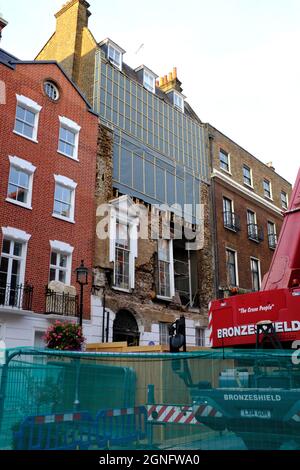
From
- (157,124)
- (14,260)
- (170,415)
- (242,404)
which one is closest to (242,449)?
(242,404)

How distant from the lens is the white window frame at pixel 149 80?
2509 cm

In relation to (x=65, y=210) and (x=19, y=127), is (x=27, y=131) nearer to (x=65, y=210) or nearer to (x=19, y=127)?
(x=19, y=127)

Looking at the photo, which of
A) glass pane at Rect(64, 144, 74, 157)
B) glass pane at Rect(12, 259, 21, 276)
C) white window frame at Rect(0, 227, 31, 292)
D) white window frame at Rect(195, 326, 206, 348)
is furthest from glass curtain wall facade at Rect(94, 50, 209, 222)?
glass pane at Rect(12, 259, 21, 276)

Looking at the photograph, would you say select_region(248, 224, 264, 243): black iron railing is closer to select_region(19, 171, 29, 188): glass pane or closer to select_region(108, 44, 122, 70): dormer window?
select_region(108, 44, 122, 70): dormer window

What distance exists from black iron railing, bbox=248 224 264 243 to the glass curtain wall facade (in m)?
4.95

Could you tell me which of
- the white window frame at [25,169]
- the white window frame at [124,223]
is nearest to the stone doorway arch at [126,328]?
the white window frame at [124,223]

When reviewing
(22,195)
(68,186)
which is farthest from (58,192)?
(22,195)

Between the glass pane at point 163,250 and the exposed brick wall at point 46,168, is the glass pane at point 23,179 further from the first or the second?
the glass pane at point 163,250

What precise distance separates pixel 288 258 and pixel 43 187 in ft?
37.2

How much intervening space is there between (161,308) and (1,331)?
8.35 meters

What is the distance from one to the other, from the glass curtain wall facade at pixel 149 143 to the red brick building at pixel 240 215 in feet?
5.95

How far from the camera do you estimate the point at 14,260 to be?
52.6ft

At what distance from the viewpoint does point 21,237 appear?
16109 mm

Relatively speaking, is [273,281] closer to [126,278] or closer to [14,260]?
[14,260]
